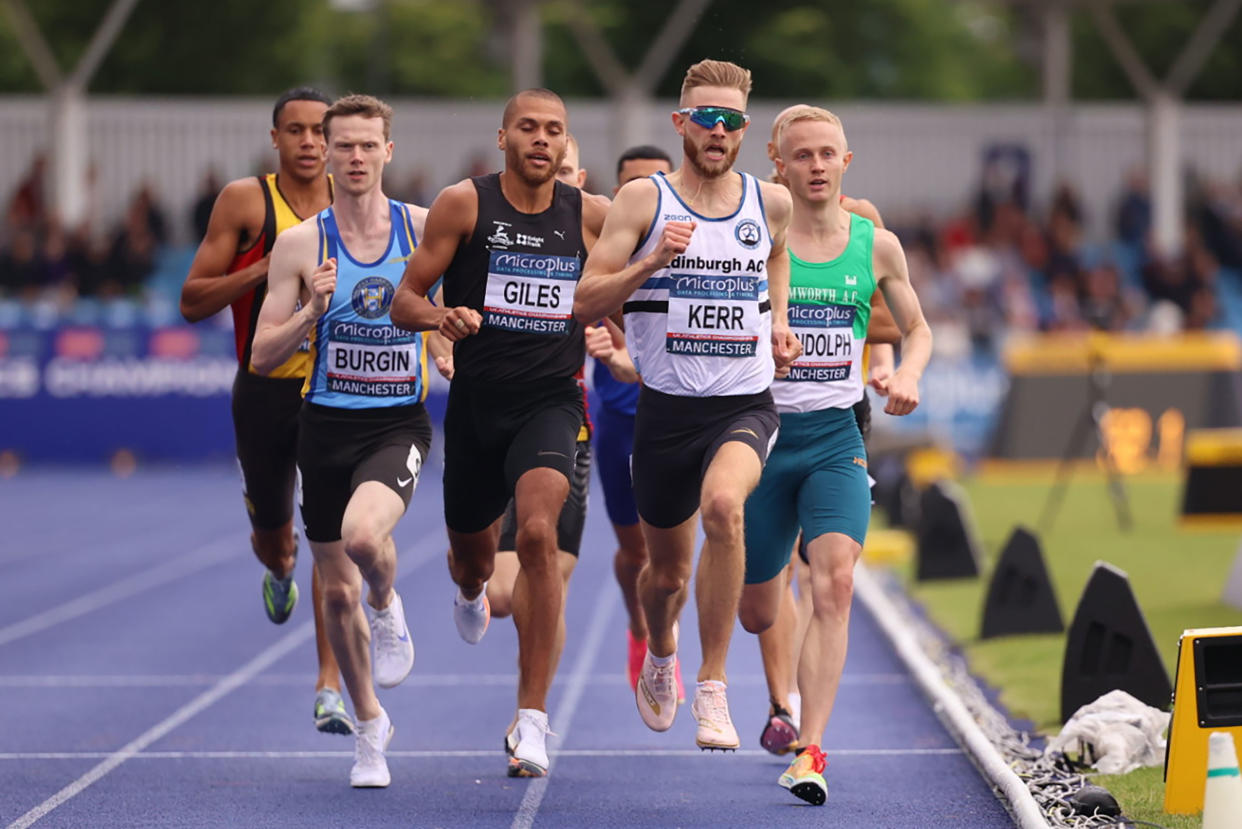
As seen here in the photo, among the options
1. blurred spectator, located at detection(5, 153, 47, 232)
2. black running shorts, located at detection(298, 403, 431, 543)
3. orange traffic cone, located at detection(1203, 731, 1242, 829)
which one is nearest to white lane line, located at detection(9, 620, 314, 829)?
black running shorts, located at detection(298, 403, 431, 543)

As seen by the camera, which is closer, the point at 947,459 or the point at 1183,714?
the point at 1183,714

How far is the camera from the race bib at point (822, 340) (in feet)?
24.8

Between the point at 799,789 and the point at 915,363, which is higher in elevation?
the point at 915,363

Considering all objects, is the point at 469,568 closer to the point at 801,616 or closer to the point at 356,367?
the point at 356,367

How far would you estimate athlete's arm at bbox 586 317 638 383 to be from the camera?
7875mm

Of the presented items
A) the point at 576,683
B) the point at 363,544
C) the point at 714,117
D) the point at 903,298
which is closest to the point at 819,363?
the point at 903,298

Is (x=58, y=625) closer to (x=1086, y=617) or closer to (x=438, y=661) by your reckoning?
(x=438, y=661)

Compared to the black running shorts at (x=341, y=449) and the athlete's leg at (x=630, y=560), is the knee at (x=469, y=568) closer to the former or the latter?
the black running shorts at (x=341, y=449)

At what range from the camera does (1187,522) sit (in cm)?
1755

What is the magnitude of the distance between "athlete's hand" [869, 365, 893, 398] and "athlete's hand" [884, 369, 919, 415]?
0.17 feet

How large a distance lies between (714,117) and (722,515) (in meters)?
1.42

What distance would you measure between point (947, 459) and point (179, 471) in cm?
999

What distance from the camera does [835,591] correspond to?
7148 mm

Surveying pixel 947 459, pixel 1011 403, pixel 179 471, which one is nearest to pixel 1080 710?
pixel 947 459
